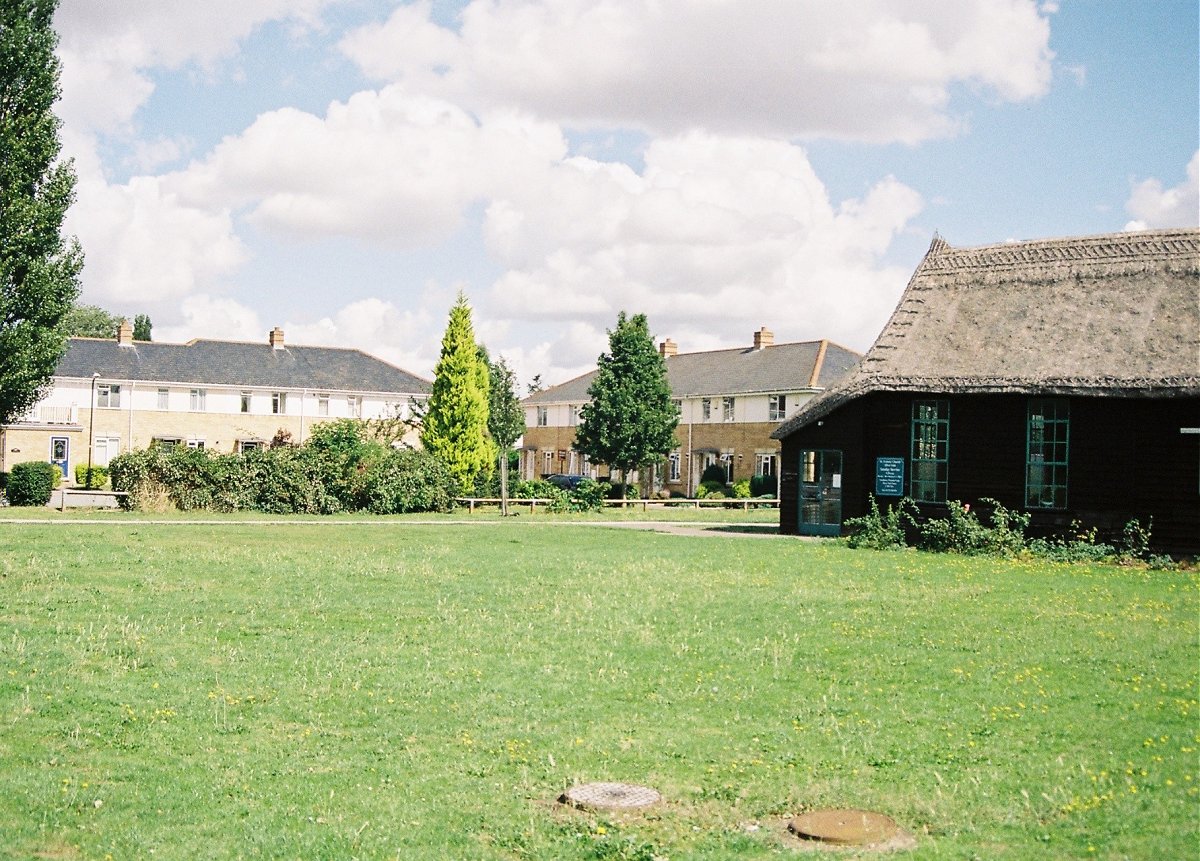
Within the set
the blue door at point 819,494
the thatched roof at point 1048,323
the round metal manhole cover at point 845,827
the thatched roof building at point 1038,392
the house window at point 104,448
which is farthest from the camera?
the house window at point 104,448

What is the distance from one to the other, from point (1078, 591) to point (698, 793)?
42.9ft

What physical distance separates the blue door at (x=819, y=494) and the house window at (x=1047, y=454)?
617cm

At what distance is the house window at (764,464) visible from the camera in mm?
62656

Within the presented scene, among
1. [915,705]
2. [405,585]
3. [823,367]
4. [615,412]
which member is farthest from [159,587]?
[823,367]

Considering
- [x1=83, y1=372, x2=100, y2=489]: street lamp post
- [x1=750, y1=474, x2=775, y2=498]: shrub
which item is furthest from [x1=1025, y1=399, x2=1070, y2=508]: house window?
[x1=83, y1=372, x2=100, y2=489]: street lamp post

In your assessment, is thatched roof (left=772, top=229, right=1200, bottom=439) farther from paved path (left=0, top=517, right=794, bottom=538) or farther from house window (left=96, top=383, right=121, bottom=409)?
house window (left=96, top=383, right=121, bottom=409)

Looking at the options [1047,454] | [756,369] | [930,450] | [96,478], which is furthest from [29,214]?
[756,369]

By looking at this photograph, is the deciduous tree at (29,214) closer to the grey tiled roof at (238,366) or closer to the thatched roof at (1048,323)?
the thatched roof at (1048,323)

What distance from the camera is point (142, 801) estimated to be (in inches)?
318

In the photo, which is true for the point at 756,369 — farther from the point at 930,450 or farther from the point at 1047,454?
the point at 1047,454

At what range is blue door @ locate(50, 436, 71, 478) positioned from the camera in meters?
61.9

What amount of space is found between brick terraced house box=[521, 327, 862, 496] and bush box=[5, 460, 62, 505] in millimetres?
27284

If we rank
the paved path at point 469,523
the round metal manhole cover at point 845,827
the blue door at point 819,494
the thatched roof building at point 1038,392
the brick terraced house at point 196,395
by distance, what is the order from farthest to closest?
the brick terraced house at point 196,395 < the blue door at point 819,494 < the paved path at point 469,523 < the thatched roof building at point 1038,392 < the round metal manhole cover at point 845,827

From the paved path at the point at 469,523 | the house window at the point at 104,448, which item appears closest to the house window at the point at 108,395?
the house window at the point at 104,448
